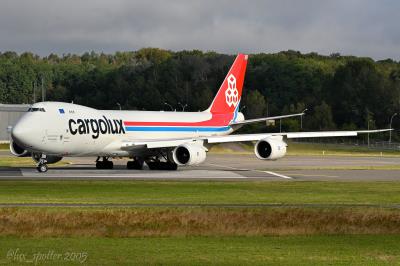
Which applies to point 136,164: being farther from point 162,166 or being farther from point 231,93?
point 231,93

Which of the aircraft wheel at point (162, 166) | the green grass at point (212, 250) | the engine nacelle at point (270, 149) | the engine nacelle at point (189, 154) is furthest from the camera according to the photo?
the aircraft wheel at point (162, 166)

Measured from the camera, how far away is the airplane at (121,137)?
54938mm

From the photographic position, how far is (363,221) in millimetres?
28391

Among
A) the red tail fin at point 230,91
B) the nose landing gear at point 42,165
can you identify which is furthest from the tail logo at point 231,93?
the nose landing gear at point 42,165

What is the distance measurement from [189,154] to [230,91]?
52.3ft

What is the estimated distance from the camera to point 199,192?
133 feet

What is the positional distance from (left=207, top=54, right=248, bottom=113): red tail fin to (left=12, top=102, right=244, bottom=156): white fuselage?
282 centimetres

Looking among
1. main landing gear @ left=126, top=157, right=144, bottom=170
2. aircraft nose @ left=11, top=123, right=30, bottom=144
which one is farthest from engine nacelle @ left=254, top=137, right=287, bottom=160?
aircraft nose @ left=11, top=123, right=30, bottom=144

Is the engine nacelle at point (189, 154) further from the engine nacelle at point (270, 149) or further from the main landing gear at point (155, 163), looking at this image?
the engine nacelle at point (270, 149)

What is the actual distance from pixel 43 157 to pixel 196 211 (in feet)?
91.4

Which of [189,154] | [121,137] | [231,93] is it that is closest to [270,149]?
[189,154]

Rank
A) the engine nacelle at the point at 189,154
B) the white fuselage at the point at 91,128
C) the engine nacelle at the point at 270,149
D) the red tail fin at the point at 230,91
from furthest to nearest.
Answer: the red tail fin at the point at 230,91, the engine nacelle at the point at 270,149, the engine nacelle at the point at 189,154, the white fuselage at the point at 91,128

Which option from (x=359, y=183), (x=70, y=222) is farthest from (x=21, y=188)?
(x=359, y=183)

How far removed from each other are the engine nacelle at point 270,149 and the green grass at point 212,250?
106ft
